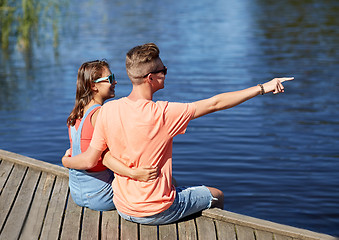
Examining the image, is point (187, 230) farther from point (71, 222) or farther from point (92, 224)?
point (71, 222)

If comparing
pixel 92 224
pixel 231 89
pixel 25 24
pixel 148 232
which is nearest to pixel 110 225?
pixel 92 224

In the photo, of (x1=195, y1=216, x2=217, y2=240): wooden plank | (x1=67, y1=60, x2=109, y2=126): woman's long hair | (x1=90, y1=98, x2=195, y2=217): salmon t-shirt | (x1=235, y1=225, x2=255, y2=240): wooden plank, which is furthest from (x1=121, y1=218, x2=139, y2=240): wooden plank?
(x1=67, y1=60, x2=109, y2=126): woman's long hair

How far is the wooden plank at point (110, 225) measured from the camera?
4345 mm

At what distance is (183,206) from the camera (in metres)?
4.34

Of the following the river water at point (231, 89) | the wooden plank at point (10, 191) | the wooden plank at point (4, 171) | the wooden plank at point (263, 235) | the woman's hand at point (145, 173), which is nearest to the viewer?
the woman's hand at point (145, 173)

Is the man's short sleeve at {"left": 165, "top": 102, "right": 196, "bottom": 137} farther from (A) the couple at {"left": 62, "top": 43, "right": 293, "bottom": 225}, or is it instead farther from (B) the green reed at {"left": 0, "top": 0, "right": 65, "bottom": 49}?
Result: (B) the green reed at {"left": 0, "top": 0, "right": 65, "bottom": 49}

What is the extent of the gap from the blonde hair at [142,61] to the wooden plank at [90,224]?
4.50ft

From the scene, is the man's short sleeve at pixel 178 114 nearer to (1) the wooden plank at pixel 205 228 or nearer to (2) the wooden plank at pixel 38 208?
(1) the wooden plank at pixel 205 228

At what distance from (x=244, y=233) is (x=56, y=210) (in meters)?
1.76

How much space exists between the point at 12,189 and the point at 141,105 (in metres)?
2.37

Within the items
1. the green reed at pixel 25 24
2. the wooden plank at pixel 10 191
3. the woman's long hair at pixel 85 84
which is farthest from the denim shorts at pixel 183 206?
the green reed at pixel 25 24

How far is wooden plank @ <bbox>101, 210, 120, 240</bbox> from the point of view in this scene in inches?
171

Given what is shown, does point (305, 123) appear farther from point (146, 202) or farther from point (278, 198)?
point (146, 202)

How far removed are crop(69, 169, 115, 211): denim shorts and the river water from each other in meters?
2.62
